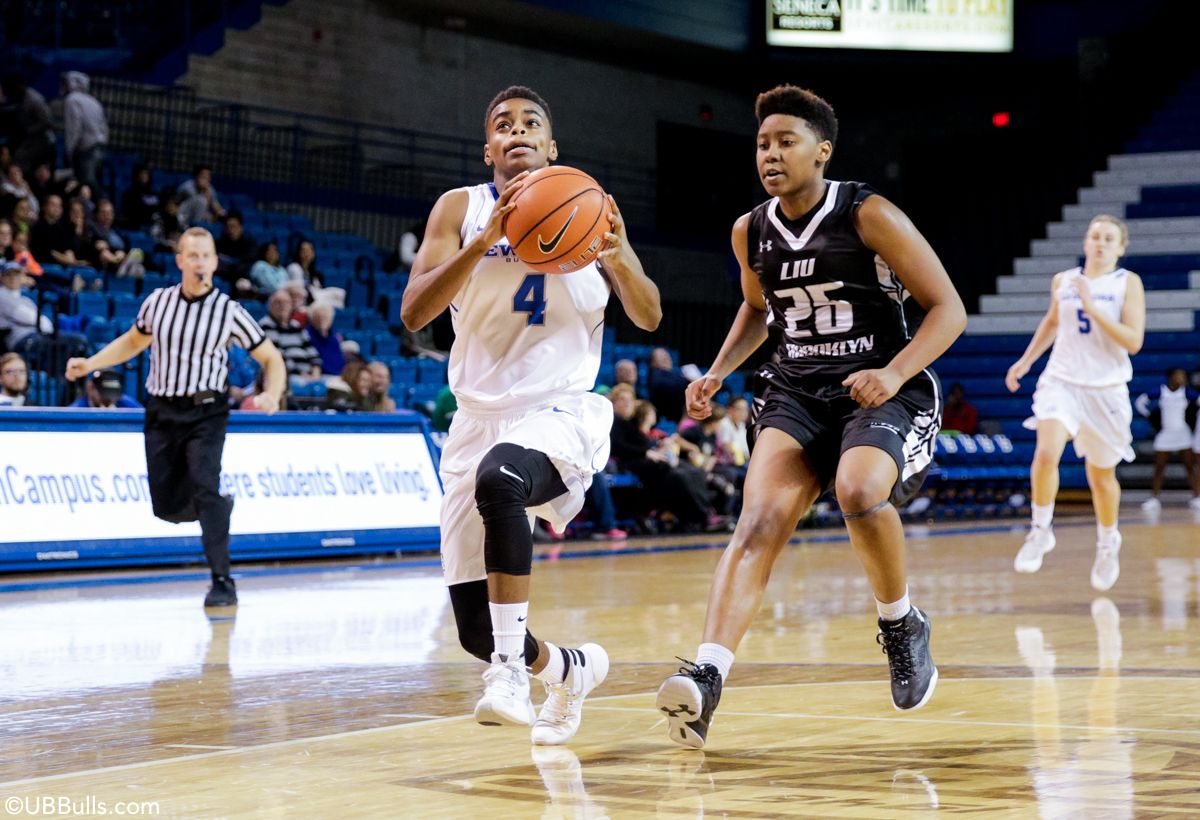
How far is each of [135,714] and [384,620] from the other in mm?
2980

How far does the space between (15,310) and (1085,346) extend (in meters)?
8.13

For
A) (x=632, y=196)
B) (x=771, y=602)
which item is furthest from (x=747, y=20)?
(x=771, y=602)

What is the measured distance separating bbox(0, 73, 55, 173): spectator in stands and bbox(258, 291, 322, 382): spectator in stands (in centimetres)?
333

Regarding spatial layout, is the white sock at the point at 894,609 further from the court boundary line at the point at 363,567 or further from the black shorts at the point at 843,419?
the court boundary line at the point at 363,567

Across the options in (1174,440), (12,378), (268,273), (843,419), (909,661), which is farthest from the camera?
(1174,440)

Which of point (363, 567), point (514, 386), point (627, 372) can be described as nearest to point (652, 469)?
point (627, 372)

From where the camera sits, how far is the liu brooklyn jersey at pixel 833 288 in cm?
487

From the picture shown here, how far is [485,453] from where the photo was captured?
14.9 ft

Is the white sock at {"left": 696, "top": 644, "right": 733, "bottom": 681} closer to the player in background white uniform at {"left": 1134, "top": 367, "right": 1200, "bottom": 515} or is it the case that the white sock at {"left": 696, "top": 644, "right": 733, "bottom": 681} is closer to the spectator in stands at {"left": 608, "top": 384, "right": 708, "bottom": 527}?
the spectator in stands at {"left": 608, "top": 384, "right": 708, "bottom": 527}

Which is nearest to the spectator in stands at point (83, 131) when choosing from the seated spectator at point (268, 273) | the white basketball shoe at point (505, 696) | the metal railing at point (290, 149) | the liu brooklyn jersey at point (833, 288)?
the metal railing at point (290, 149)

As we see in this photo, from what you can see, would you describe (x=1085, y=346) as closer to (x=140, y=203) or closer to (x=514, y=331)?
(x=514, y=331)

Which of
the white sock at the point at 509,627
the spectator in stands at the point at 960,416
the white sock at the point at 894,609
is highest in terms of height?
the white sock at the point at 509,627

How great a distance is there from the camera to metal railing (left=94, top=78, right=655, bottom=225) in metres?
19.7

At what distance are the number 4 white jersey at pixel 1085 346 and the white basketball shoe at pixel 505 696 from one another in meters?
5.90
